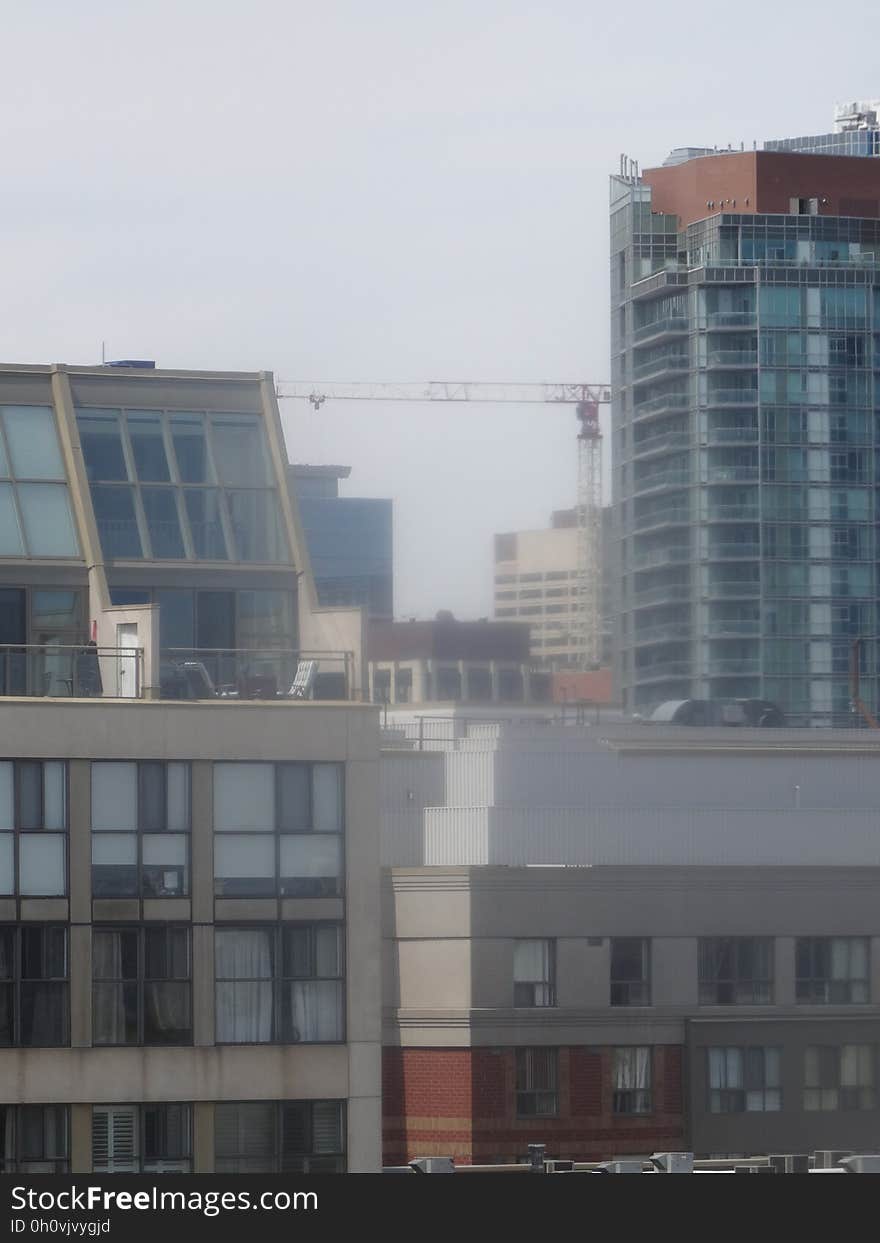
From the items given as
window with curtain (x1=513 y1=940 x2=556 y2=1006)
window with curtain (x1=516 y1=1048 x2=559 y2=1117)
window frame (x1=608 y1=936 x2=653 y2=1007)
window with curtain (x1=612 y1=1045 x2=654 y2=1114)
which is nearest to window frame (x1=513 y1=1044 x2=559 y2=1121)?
window with curtain (x1=516 y1=1048 x2=559 y2=1117)

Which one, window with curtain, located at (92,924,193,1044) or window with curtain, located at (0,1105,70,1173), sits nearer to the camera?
window with curtain, located at (0,1105,70,1173)

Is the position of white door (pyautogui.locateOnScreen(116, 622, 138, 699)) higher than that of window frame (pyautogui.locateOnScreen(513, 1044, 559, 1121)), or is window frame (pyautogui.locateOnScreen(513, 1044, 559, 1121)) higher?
white door (pyautogui.locateOnScreen(116, 622, 138, 699))

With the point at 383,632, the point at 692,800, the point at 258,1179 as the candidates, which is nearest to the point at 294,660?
the point at 258,1179


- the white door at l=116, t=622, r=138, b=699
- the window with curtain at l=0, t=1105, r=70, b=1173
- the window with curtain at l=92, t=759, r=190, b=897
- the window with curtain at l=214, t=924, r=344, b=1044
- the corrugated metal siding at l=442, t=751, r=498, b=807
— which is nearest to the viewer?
the window with curtain at l=0, t=1105, r=70, b=1173

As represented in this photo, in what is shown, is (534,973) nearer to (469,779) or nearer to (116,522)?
(469,779)

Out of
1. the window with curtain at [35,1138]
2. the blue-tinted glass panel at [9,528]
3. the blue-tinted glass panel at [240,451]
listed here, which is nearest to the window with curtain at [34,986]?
the window with curtain at [35,1138]

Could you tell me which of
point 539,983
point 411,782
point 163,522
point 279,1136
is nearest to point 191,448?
point 163,522

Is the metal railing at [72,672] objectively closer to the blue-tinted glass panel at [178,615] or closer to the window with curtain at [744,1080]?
the blue-tinted glass panel at [178,615]

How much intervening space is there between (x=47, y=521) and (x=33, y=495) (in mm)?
802

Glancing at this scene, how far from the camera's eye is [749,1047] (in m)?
92.2

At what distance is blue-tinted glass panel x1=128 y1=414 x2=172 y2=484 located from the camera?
71.6 meters

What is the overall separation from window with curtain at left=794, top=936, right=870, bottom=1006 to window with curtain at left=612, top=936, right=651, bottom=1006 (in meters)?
5.71

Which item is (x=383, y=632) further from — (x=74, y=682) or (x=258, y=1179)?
(x=258, y=1179)

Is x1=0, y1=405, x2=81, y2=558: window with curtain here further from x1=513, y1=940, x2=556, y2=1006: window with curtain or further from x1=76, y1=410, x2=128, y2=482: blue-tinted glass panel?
x1=513, y1=940, x2=556, y2=1006: window with curtain
